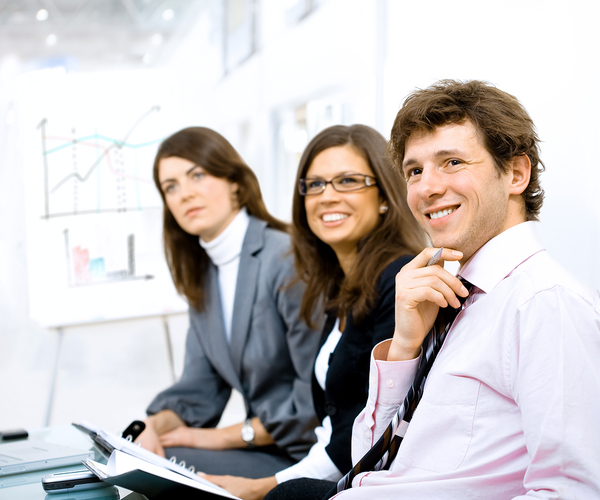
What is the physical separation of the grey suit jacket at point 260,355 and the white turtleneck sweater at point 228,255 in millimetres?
32

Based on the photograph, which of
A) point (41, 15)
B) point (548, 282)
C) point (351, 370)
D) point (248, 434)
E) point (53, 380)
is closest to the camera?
point (548, 282)

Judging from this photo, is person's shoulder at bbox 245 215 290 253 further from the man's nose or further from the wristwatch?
the man's nose

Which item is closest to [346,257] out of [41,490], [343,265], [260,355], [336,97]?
[343,265]

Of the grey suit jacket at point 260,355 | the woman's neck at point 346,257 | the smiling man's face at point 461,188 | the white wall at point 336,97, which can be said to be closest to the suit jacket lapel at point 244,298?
the grey suit jacket at point 260,355

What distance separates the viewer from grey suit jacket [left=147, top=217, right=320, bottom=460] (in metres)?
1.77

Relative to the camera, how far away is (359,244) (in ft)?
4.97

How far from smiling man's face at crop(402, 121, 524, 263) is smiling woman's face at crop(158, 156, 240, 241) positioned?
1.09m

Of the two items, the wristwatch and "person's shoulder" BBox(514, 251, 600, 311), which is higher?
"person's shoulder" BBox(514, 251, 600, 311)

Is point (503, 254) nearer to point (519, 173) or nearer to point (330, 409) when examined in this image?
point (519, 173)

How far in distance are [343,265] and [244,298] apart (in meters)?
0.45

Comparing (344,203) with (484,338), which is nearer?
(484,338)

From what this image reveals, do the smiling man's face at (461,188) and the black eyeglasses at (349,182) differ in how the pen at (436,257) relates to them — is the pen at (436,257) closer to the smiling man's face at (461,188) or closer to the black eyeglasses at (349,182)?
the smiling man's face at (461,188)

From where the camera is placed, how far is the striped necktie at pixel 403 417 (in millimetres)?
986

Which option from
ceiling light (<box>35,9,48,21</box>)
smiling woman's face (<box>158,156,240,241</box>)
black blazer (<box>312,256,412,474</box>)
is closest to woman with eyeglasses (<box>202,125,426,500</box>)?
black blazer (<box>312,256,412,474</box>)
